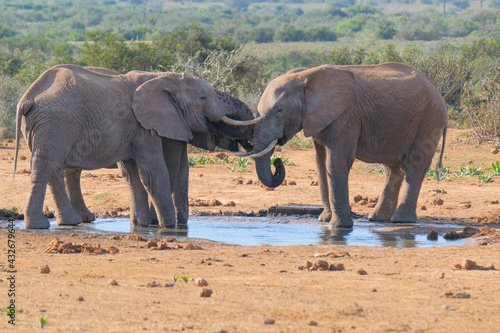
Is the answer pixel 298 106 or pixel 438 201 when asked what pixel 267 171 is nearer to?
pixel 298 106

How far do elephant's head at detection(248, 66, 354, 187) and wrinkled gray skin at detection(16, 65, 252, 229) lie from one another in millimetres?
375

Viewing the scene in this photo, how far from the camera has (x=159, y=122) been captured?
1060 cm

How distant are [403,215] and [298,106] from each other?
79.0 inches

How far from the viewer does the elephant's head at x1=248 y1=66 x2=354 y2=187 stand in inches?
429

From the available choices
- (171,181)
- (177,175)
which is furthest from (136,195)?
(177,175)

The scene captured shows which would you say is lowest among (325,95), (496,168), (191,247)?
(496,168)

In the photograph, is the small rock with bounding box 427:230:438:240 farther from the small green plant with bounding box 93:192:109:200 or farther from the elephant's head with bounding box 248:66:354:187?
the small green plant with bounding box 93:192:109:200

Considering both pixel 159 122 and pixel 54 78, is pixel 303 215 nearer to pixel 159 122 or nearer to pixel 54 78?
pixel 159 122

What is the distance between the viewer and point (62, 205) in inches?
411

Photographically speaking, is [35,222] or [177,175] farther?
[177,175]

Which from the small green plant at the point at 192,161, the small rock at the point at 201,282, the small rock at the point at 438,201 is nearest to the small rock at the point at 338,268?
the small rock at the point at 201,282

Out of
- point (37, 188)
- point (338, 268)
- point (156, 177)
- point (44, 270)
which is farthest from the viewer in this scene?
point (156, 177)

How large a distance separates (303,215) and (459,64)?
1318 cm

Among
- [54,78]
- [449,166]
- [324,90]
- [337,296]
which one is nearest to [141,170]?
[54,78]
